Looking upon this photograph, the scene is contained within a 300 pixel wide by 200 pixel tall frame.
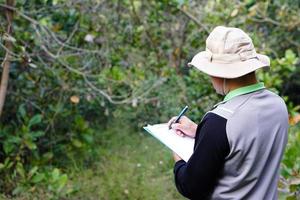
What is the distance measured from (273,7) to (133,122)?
286 cm

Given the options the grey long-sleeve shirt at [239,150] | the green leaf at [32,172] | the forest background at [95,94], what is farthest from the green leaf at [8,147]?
the grey long-sleeve shirt at [239,150]

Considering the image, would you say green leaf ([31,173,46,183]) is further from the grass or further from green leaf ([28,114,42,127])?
green leaf ([28,114,42,127])

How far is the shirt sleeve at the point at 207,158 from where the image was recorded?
170cm

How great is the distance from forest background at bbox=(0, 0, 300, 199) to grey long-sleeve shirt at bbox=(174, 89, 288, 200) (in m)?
1.61

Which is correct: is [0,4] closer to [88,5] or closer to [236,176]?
[88,5]

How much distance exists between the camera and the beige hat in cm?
175

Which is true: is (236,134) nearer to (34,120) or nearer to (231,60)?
(231,60)

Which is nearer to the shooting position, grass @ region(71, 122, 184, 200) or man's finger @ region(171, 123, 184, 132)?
man's finger @ region(171, 123, 184, 132)

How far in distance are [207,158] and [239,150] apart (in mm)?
108

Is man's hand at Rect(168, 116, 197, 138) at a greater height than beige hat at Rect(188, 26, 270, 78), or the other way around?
beige hat at Rect(188, 26, 270, 78)

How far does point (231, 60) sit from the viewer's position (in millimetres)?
1769

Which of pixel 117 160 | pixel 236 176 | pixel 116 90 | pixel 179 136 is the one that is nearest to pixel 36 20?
pixel 116 90

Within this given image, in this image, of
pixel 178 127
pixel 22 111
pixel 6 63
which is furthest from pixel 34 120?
pixel 178 127

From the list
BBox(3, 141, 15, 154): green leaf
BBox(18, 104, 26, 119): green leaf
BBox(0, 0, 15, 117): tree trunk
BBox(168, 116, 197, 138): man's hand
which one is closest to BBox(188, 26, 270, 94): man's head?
BBox(168, 116, 197, 138): man's hand
